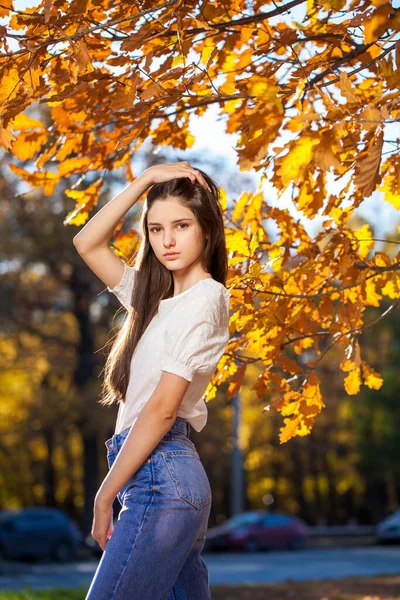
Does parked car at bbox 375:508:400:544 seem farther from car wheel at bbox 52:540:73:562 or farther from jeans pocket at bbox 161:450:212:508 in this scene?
jeans pocket at bbox 161:450:212:508

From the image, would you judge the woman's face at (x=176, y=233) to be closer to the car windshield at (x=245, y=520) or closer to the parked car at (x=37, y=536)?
the parked car at (x=37, y=536)

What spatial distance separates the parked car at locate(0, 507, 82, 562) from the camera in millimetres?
19953

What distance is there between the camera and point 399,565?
51.6ft

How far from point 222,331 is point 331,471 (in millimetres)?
35193

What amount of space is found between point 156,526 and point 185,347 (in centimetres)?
48

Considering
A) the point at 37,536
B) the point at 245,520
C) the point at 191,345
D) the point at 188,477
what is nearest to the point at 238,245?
the point at 191,345

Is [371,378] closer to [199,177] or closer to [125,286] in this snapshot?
[125,286]

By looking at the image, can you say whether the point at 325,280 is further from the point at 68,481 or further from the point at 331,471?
the point at 331,471

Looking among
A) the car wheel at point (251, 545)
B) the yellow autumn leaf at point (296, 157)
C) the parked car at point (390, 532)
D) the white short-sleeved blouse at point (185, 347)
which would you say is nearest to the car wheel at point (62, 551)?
the car wheel at point (251, 545)

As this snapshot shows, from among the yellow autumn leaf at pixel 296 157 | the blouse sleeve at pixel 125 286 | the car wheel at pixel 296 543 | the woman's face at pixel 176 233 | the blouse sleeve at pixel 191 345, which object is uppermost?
the yellow autumn leaf at pixel 296 157

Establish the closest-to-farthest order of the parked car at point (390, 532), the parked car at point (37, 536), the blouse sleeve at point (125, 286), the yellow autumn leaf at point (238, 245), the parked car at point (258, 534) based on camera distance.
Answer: the blouse sleeve at point (125, 286)
the yellow autumn leaf at point (238, 245)
the parked car at point (37, 536)
the parked car at point (258, 534)
the parked car at point (390, 532)

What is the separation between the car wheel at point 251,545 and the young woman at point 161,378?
21.2 m

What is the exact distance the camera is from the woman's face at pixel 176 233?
265 centimetres

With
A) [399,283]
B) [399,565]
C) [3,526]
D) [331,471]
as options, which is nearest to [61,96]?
[399,283]
